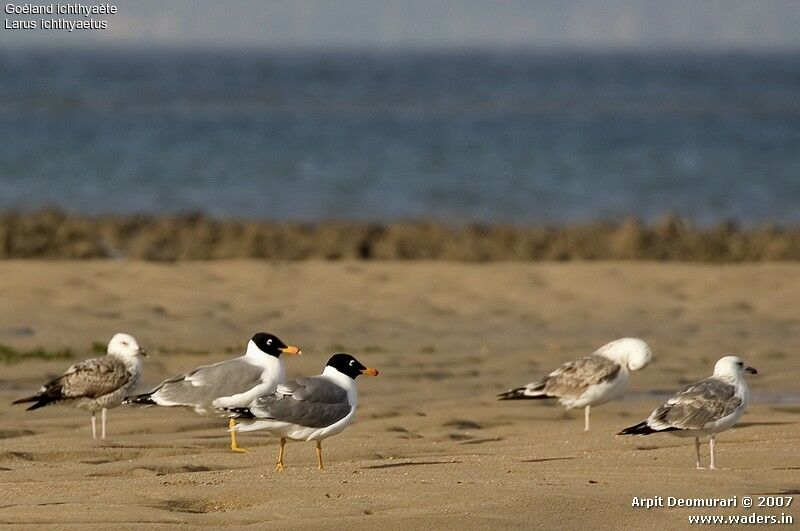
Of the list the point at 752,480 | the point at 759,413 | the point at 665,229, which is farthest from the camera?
the point at 665,229

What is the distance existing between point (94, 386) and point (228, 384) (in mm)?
1148

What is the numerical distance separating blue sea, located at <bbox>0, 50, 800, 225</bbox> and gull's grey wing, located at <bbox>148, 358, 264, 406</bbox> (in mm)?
15074

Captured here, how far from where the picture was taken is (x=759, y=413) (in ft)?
36.7

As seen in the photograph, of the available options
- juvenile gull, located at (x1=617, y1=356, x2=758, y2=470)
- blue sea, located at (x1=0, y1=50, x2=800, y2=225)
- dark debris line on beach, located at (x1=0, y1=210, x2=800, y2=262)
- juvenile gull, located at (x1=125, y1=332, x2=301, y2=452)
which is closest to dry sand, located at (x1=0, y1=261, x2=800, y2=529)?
juvenile gull, located at (x1=617, y1=356, x2=758, y2=470)

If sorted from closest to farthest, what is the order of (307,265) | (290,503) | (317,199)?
(290,503) → (307,265) → (317,199)

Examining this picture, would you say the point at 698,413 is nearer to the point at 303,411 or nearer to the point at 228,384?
the point at 303,411

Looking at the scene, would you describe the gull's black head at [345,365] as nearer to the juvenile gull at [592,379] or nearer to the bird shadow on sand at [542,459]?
the bird shadow on sand at [542,459]

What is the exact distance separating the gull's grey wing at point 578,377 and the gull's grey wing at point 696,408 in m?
1.80

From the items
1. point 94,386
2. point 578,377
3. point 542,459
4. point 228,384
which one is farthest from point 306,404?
point 578,377

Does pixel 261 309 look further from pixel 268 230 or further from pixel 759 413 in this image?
pixel 759 413

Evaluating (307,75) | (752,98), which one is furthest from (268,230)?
(307,75)

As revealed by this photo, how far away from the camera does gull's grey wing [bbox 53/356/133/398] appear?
10328mm

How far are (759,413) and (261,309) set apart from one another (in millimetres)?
6502

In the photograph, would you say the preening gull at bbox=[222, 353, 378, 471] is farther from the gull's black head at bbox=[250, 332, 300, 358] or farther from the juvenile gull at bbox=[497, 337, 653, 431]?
the juvenile gull at bbox=[497, 337, 653, 431]
